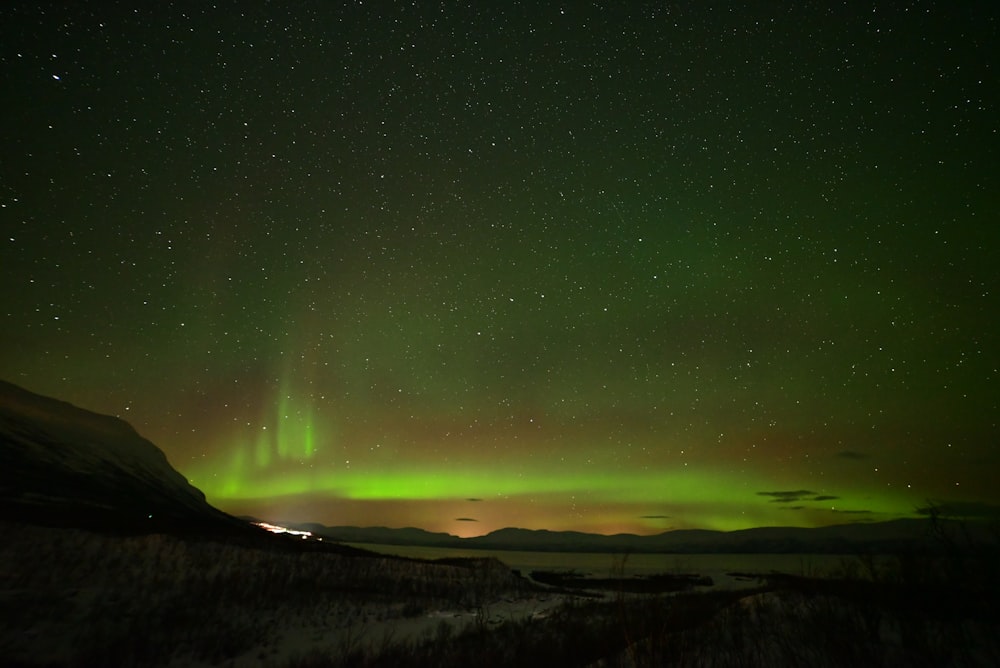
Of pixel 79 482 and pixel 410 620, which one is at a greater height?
pixel 79 482

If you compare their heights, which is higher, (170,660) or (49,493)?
(49,493)

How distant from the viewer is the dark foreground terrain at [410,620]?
7836 millimetres

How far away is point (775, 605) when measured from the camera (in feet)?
38.7

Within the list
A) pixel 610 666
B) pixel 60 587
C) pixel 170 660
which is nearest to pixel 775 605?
pixel 610 666

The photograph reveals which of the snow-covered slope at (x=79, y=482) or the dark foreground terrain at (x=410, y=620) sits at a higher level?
the snow-covered slope at (x=79, y=482)

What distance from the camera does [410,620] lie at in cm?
1504

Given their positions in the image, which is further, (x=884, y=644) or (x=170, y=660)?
(x=170, y=660)

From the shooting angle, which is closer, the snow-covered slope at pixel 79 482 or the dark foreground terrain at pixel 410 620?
the dark foreground terrain at pixel 410 620

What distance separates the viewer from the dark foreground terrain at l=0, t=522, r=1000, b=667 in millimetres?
7836

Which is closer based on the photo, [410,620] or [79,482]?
[410,620]

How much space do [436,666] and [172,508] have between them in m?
56.2

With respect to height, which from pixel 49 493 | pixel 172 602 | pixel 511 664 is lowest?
pixel 511 664

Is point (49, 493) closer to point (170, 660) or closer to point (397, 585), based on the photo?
point (397, 585)

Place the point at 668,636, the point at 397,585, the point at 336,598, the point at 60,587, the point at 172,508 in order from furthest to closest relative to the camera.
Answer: the point at 172,508
the point at 397,585
the point at 336,598
the point at 60,587
the point at 668,636
